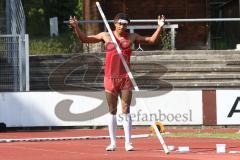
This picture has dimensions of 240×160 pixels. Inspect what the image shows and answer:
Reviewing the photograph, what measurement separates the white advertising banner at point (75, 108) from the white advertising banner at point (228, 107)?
1.84 ft

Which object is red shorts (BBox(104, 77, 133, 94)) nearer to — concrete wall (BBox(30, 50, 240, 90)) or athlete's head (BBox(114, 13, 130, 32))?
athlete's head (BBox(114, 13, 130, 32))

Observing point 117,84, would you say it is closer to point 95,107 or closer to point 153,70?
point 95,107

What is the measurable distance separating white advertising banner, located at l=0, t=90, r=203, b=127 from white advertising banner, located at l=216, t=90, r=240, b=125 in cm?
56

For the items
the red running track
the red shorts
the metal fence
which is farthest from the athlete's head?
the metal fence

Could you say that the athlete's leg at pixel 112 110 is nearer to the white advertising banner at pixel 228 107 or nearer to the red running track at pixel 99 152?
the red running track at pixel 99 152

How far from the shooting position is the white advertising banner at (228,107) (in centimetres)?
2197

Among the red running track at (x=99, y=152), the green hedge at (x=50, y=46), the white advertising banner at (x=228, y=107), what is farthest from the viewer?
the green hedge at (x=50, y=46)

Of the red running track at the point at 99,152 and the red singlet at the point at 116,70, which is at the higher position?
the red singlet at the point at 116,70

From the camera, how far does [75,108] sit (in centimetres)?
2214

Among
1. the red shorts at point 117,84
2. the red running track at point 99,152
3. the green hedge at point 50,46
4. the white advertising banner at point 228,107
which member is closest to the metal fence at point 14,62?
the white advertising banner at point 228,107

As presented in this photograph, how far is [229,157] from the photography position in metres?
11.4

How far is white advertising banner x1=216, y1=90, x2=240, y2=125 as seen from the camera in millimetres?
21969

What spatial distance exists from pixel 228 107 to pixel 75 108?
14.2 ft

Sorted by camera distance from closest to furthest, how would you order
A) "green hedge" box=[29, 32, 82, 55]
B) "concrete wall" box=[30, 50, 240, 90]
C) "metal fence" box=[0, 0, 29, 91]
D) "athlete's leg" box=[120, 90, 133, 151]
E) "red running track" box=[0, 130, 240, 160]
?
"red running track" box=[0, 130, 240, 160] → "athlete's leg" box=[120, 90, 133, 151] → "metal fence" box=[0, 0, 29, 91] → "concrete wall" box=[30, 50, 240, 90] → "green hedge" box=[29, 32, 82, 55]
